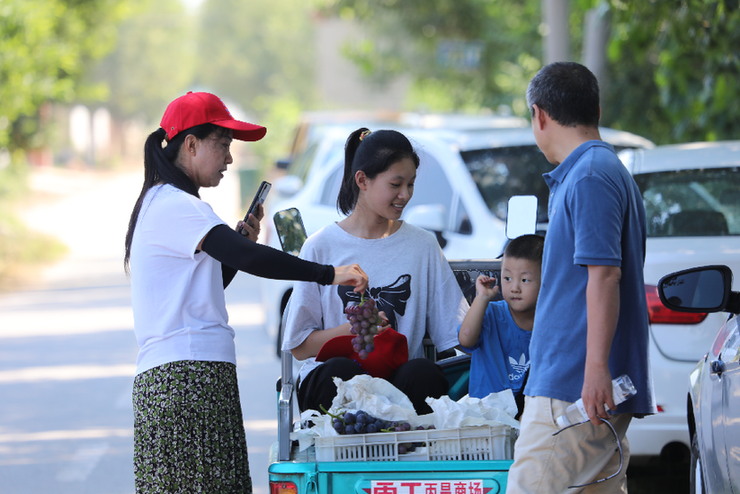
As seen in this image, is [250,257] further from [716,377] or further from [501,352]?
[716,377]

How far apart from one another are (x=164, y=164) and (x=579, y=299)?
1463 millimetres

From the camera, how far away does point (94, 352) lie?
11.7m

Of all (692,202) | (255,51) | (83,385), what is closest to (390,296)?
(692,202)

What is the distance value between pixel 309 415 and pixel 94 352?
304 inches

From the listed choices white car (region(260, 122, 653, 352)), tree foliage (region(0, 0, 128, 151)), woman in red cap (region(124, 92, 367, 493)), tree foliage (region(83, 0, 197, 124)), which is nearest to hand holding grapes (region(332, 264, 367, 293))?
woman in red cap (region(124, 92, 367, 493))

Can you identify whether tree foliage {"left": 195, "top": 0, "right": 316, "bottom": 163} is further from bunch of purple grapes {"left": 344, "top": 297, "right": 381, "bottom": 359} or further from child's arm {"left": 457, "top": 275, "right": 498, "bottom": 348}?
bunch of purple grapes {"left": 344, "top": 297, "right": 381, "bottom": 359}

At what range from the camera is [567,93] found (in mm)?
3545

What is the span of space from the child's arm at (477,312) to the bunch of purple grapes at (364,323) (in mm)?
377

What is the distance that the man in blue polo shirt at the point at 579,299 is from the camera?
11.2ft

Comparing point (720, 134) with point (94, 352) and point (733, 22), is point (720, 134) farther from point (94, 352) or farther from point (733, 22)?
point (94, 352)

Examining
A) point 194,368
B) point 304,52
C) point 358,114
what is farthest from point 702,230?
point 304,52

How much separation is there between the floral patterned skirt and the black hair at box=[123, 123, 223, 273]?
457 millimetres

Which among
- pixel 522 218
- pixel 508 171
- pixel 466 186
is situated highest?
pixel 508 171

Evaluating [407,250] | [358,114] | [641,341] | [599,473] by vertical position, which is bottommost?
[599,473]
